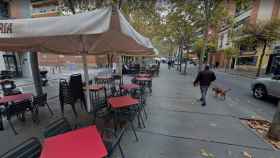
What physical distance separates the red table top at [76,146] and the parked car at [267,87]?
817 centimetres

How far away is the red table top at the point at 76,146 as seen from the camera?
1663 mm

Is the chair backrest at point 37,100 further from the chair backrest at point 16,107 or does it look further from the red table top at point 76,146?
the red table top at point 76,146

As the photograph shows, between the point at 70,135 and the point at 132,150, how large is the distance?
155cm

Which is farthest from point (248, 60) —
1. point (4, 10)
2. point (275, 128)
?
point (4, 10)

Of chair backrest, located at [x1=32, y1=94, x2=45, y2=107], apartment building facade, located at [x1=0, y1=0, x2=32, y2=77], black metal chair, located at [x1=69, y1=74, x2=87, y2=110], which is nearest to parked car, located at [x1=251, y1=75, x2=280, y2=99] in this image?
black metal chair, located at [x1=69, y1=74, x2=87, y2=110]

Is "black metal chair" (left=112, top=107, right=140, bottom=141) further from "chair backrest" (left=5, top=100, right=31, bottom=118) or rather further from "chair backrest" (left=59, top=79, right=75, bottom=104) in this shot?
"chair backrest" (left=5, top=100, right=31, bottom=118)

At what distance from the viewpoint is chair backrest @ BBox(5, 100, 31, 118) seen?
3.51 meters

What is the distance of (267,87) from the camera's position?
22.5ft

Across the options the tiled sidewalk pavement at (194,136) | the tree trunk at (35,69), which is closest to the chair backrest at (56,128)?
the tiled sidewalk pavement at (194,136)

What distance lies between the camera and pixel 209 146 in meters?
3.32

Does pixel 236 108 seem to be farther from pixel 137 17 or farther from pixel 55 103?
pixel 137 17

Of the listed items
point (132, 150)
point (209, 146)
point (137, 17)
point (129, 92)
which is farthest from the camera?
point (137, 17)

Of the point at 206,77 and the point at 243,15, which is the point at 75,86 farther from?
the point at 243,15

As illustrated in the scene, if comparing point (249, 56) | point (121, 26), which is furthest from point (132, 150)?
point (249, 56)
